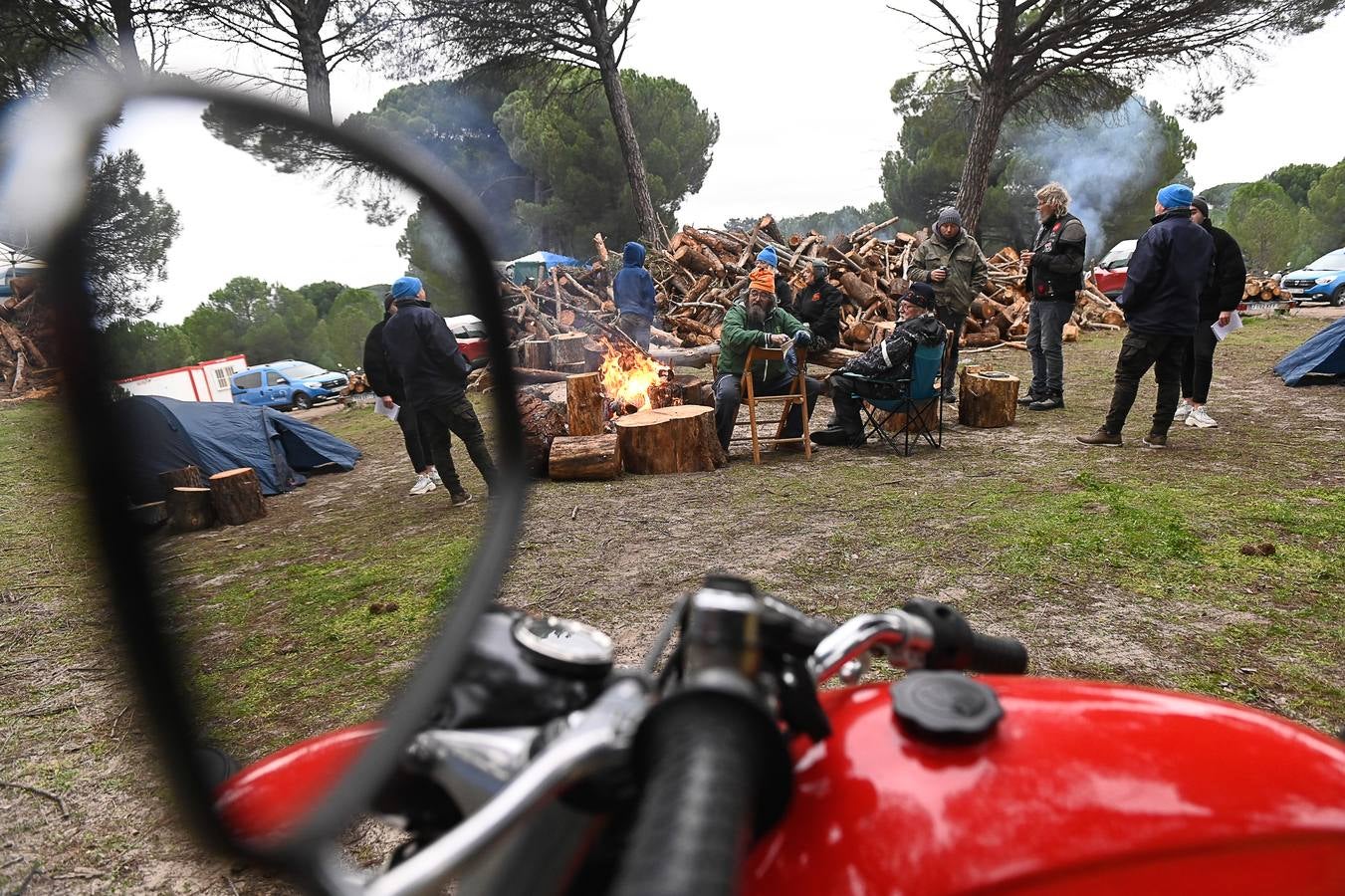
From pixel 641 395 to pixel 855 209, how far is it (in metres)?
64.8

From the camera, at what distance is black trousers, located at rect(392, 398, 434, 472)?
1.12 metres

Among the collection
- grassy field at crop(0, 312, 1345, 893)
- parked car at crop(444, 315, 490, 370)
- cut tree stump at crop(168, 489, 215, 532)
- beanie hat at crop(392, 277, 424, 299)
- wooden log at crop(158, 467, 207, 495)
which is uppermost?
beanie hat at crop(392, 277, 424, 299)

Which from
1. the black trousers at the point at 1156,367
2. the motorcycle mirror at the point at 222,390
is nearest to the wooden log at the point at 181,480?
the motorcycle mirror at the point at 222,390

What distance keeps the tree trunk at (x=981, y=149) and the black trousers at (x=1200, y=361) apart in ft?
27.0

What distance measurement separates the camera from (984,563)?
13.5 ft

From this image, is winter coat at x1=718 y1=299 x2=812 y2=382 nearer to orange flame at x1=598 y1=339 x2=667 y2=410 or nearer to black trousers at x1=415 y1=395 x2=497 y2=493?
orange flame at x1=598 y1=339 x2=667 y2=410

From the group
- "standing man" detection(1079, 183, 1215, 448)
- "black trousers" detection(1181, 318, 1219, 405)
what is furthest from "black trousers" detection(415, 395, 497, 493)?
"black trousers" detection(1181, 318, 1219, 405)

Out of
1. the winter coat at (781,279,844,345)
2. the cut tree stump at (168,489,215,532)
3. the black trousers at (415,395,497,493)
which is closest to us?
the cut tree stump at (168,489,215,532)

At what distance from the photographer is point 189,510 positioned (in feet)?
2.27

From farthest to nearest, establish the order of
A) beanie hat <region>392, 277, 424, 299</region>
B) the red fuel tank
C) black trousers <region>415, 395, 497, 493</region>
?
1. black trousers <region>415, 395, 497, 493</region>
2. beanie hat <region>392, 277, 424, 299</region>
3. the red fuel tank

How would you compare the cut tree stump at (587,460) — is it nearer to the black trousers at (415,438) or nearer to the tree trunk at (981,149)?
the black trousers at (415,438)

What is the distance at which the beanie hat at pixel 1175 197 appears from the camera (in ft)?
18.4

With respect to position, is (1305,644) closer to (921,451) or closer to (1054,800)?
(1054,800)

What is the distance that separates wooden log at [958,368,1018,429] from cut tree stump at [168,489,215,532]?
7.89 m
